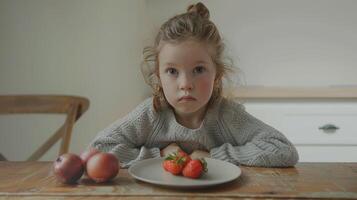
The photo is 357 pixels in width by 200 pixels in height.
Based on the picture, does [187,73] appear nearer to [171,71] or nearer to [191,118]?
[171,71]

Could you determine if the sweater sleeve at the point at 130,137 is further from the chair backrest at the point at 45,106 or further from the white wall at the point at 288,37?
the white wall at the point at 288,37

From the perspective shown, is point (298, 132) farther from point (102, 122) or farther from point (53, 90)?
point (53, 90)

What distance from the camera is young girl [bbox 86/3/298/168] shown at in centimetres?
90

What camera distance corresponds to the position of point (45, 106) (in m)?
1.45

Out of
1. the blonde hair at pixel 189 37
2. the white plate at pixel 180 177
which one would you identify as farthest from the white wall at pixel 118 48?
the white plate at pixel 180 177

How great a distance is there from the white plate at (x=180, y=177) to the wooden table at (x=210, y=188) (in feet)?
0.04

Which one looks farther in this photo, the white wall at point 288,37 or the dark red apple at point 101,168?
the white wall at point 288,37

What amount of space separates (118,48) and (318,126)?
4.27ft

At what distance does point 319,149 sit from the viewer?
226cm

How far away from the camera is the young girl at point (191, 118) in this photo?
897 mm

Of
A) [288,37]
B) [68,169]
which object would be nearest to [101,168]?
[68,169]

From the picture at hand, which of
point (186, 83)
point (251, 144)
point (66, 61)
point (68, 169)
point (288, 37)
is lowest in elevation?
point (68, 169)

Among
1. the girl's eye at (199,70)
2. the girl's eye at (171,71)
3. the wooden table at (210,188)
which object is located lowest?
the wooden table at (210,188)

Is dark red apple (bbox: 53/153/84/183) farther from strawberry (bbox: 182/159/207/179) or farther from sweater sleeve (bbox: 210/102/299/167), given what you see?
sweater sleeve (bbox: 210/102/299/167)
